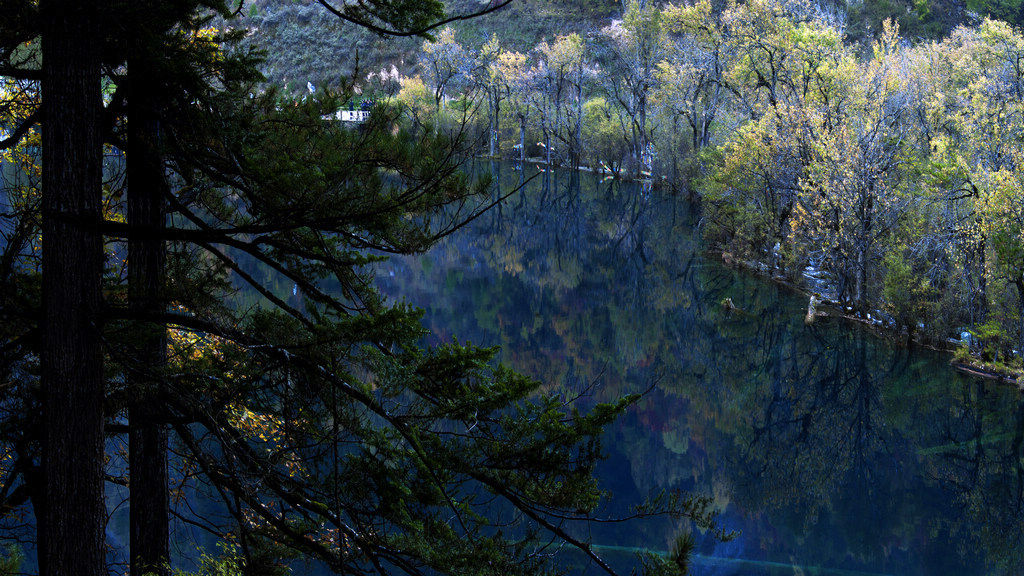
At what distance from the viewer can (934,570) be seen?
11.8 meters

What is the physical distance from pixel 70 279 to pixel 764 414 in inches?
619

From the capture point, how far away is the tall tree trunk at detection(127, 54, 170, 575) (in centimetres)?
447

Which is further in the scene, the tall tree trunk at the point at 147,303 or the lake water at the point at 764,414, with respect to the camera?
the lake water at the point at 764,414

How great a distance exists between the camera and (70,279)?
3.54 metres

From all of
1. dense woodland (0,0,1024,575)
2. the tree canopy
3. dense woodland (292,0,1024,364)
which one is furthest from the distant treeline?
the tree canopy

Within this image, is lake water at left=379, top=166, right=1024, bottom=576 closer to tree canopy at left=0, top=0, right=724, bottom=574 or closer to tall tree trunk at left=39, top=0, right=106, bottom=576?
tree canopy at left=0, top=0, right=724, bottom=574

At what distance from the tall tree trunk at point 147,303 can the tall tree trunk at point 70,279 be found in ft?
2.16

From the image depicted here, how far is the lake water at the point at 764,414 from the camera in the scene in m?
12.9

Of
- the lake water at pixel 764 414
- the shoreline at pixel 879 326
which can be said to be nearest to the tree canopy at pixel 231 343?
the lake water at pixel 764 414

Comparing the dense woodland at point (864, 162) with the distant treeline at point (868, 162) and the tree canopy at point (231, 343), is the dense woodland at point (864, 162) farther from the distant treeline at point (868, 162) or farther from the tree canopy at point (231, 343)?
the tree canopy at point (231, 343)

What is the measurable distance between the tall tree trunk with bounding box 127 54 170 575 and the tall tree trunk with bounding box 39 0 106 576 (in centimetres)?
66

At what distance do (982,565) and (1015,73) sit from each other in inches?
555

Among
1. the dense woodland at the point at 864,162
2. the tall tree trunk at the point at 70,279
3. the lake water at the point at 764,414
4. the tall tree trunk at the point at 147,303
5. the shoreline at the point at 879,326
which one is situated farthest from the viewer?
the dense woodland at the point at 864,162

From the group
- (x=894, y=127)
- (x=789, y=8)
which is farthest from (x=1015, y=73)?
(x=789, y=8)
